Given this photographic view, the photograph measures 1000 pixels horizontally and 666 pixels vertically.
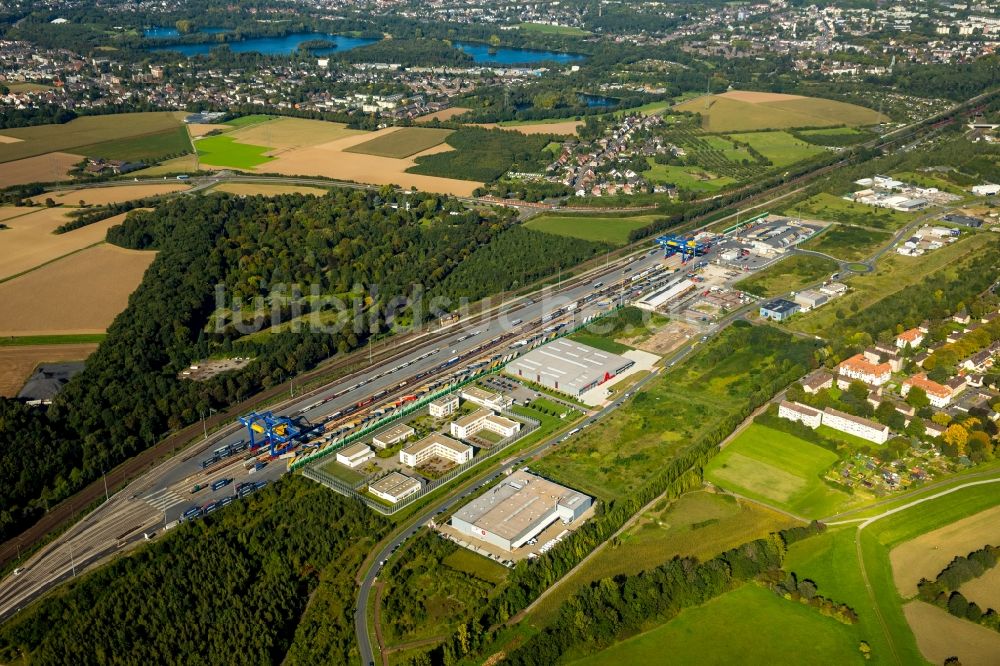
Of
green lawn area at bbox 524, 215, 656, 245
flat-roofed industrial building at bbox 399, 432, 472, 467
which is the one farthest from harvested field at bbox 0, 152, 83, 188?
flat-roofed industrial building at bbox 399, 432, 472, 467

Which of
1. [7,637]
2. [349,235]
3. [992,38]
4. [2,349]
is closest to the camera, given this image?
[7,637]

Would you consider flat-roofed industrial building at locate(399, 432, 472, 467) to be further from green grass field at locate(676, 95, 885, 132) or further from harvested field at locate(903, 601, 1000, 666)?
green grass field at locate(676, 95, 885, 132)

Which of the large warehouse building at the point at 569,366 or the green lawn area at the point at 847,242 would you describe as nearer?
the large warehouse building at the point at 569,366

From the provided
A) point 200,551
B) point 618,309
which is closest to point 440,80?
point 618,309

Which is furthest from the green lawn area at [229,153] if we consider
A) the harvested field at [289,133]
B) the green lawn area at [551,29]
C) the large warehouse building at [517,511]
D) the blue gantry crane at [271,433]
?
the green lawn area at [551,29]

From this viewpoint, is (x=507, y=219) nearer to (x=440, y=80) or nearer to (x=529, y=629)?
(x=529, y=629)

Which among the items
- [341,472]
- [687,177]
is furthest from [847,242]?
[341,472]

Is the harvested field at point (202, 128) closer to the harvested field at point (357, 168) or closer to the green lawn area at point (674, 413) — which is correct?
the harvested field at point (357, 168)
